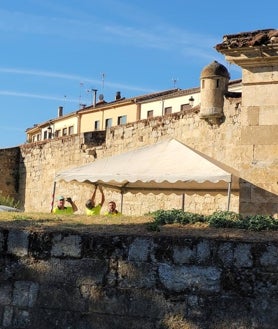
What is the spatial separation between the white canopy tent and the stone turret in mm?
3345

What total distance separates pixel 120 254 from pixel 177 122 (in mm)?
13826

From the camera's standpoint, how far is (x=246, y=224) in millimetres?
5570

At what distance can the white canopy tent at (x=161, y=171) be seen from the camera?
12.0m

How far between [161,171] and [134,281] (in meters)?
7.42

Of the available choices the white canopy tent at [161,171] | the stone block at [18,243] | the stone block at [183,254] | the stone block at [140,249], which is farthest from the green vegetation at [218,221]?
the white canopy tent at [161,171]

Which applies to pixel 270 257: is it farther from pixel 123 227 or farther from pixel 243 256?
pixel 123 227

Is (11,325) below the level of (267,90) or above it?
below

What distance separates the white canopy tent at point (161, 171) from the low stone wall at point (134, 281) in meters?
6.70

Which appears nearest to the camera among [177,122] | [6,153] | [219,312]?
[219,312]

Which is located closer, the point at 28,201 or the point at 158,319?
the point at 158,319

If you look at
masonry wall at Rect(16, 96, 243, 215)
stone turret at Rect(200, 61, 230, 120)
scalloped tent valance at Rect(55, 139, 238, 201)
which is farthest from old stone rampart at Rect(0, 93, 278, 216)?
scalloped tent valance at Rect(55, 139, 238, 201)

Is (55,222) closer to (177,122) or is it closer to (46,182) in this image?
(177,122)

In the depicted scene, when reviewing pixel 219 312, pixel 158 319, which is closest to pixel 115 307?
pixel 158 319

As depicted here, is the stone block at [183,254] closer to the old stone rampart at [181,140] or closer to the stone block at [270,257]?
the stone block at [270,257]
